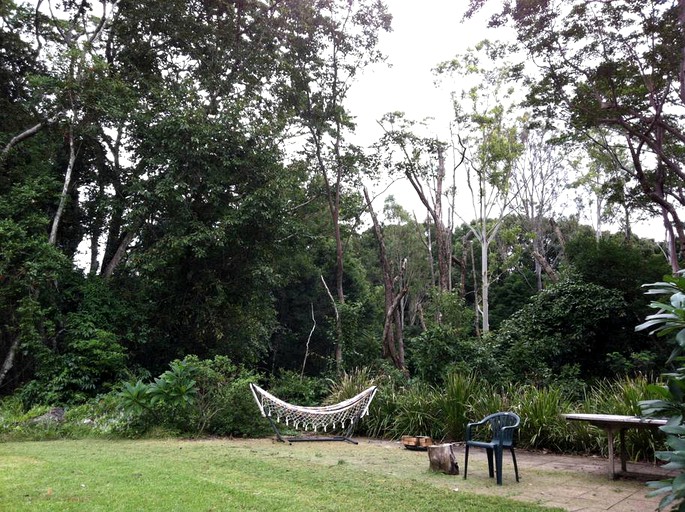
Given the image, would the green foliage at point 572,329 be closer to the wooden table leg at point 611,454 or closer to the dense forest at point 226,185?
the dense forest at point 226,185

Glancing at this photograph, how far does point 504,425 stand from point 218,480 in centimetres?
249

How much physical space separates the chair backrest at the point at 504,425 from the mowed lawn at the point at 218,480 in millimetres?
476

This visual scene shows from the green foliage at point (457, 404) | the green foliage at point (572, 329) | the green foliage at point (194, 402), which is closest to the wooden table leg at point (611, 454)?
the green foliage at point (457, 404)

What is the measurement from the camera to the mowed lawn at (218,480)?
3.24 meters

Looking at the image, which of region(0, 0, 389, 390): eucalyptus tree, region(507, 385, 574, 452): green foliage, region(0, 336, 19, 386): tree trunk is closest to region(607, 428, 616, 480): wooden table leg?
region(507, 385, 574, 452): green foliage

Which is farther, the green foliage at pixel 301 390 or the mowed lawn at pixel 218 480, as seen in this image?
the green foliage at pixel 301 390

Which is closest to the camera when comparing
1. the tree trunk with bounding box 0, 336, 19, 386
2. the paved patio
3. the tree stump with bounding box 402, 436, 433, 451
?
the paved patio

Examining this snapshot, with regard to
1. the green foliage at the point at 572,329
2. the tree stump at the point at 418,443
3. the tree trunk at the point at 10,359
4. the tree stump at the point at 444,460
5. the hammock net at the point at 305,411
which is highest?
the green foliage at the point at 572,329

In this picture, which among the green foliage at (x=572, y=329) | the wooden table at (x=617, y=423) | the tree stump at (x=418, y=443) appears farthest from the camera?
the green foliage at (x=572, y=329)

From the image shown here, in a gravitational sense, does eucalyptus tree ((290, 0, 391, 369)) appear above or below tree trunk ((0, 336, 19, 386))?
above

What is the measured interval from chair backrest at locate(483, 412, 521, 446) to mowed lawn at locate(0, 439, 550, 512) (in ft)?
1.56

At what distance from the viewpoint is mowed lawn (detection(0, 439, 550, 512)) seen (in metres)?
3.24

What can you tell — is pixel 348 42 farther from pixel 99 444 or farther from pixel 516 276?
pixel 516 276

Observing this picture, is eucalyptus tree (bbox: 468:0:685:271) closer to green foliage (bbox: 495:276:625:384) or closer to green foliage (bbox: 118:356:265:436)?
green foliage (bbox: 495:276:625:384)
